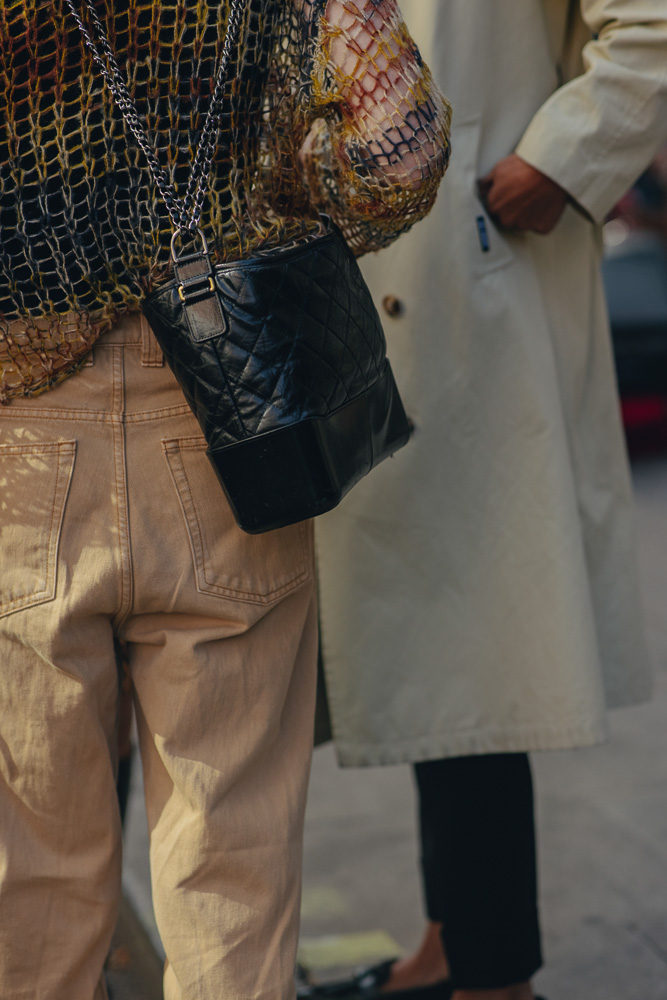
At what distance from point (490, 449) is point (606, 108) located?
60cm

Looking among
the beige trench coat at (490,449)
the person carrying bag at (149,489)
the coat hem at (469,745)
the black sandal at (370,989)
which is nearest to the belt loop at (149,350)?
the person carrying bag at (149,489)

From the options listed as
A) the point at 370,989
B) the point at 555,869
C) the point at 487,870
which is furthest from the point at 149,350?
the point at 555,869

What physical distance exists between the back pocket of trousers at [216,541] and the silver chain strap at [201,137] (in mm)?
270

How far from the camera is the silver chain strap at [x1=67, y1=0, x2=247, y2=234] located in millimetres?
1221

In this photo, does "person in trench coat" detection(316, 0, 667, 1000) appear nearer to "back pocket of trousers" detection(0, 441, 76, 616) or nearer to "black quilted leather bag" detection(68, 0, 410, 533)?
"black quilted leather bag" detection(68, 0, 410, 533)

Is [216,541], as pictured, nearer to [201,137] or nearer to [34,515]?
[34,515]

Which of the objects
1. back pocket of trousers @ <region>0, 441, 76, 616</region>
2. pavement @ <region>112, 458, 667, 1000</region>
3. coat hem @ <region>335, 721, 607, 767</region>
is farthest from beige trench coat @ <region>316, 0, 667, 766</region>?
back pocket of trousers @ <region>0, 441, 76, 616</region>

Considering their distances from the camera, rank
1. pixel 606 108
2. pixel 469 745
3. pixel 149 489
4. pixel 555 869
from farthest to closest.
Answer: pixel 555 869 < pixel 469 745 < pixel 606 108 < pixel 149 489

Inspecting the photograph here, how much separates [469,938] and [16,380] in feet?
4.32

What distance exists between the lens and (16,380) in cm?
131

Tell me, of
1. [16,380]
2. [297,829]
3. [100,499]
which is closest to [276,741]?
[297,829]

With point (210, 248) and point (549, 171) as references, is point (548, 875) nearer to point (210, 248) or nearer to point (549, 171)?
point (549, 171)

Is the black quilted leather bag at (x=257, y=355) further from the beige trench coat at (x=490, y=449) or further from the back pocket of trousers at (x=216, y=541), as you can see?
the beige trench coat at (x=490, y=449)

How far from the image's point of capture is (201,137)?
4.14 ft
